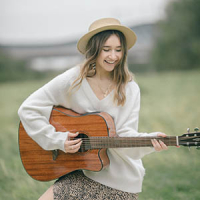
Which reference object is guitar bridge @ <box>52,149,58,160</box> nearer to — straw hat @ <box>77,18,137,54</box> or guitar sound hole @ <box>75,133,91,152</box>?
guitar sound hole @ <box>75,133,91,152</box>

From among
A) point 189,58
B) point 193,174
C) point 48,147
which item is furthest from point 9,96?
point 189,58

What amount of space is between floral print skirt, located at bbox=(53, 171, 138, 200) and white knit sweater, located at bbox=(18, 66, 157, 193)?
0.15ft

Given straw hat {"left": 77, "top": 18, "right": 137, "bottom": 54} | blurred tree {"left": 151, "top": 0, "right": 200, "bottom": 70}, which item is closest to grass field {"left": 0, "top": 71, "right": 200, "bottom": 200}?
straw hat {"left": 77, "top": 18, "right": 137, "bottom": 54}

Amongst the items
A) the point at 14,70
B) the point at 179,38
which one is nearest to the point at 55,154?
the point at 14,70

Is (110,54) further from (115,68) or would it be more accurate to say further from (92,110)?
(92,110)

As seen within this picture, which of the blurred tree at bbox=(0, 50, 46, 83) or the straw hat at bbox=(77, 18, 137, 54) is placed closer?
the straw hat at bbox=(77, 18, 137, 54)

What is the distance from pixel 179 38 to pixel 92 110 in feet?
62.9

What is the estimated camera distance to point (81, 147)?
2574 mm

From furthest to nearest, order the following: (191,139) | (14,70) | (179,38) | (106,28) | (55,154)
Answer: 1. (179,38)
2. (14,70)
3. (55,154)
4. (106,28)
5. (191,139)

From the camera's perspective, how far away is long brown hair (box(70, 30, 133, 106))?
2.57m

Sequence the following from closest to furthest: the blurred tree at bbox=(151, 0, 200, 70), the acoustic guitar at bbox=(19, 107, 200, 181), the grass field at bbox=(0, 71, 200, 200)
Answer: the acoustic guitar at bbox=(19, 107, 200, 181)
the grass field at bbox=(0, 71, 200, 200)
the blurred tree at bbox=(151, 0, 200, 70)

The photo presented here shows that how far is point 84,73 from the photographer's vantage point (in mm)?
2693

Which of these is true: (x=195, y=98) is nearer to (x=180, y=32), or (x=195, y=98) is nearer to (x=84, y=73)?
(x=84, y=73)

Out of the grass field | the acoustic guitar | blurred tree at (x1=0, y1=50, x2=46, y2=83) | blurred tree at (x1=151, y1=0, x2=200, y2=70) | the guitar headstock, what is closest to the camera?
the guitar headstock
